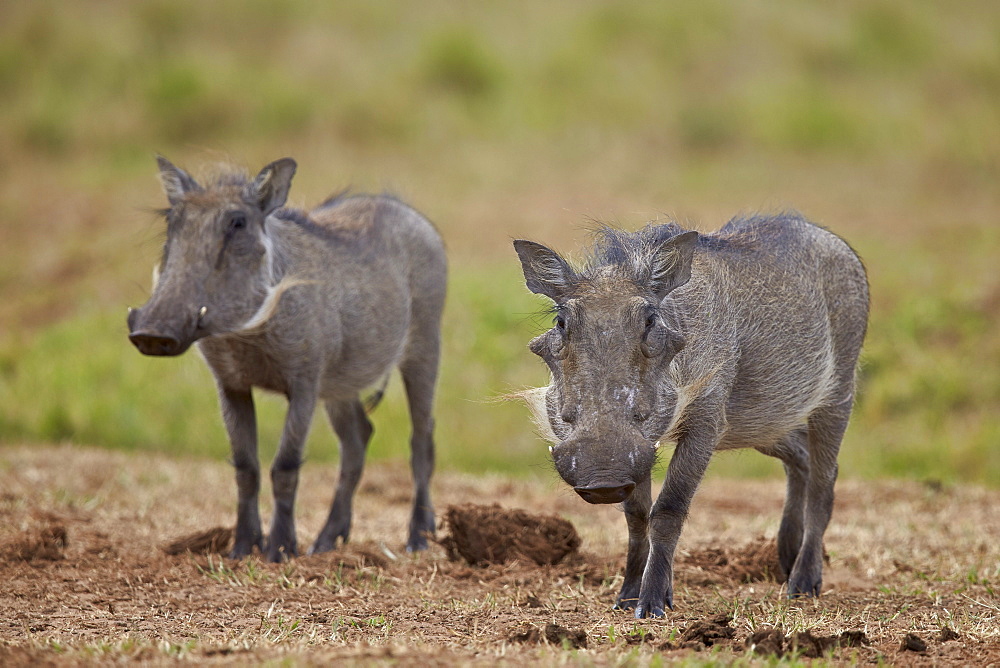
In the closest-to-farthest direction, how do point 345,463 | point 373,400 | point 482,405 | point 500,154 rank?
point 345,463 → point 373,400 → point 482,405 → point 500,154

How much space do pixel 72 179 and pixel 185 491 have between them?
852cm

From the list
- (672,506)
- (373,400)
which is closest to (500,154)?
(373,400)

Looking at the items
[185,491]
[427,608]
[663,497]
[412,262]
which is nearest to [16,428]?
[185,491]

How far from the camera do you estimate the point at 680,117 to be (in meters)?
16.4

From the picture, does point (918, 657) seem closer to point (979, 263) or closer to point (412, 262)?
point (412, 262)

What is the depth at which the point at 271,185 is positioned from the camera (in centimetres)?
586

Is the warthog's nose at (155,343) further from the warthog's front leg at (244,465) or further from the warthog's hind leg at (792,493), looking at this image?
the warthog's hind leg at (792,493)

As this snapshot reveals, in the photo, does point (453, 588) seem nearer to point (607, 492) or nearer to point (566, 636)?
point (566, 636)

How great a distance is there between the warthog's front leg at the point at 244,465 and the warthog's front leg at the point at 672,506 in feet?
7.24

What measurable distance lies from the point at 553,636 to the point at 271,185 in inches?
116

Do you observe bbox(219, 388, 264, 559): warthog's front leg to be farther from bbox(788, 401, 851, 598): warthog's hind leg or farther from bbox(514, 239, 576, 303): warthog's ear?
bbox(788, 401, 851, 598): warthog's hind leg

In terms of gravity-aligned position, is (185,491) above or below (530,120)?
below

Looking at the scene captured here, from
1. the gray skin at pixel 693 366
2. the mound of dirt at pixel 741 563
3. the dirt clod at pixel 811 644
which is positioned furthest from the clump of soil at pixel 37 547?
the dirt clod at pixel 811 644

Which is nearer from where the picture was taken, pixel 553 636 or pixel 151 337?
pixel 553 636
